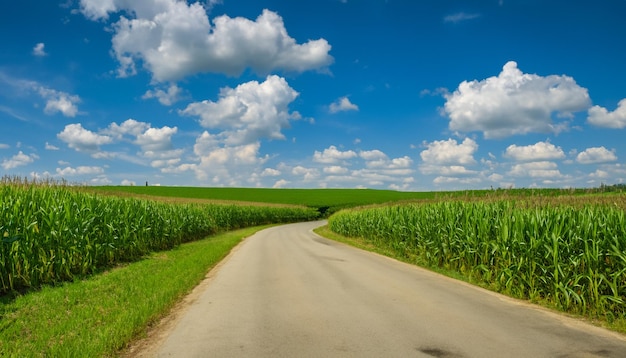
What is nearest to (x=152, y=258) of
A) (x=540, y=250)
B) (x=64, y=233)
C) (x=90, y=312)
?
(x=64, y=233)

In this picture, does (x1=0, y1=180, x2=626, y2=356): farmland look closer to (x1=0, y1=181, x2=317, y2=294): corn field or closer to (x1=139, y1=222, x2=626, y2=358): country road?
(x1=0, y1=181, x2=317, y2=294): corn field

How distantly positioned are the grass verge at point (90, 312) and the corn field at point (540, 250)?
8.88m

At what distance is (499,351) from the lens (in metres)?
6.22

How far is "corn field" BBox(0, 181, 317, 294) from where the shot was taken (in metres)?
11.4

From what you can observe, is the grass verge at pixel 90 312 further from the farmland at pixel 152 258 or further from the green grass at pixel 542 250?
the green grass at pixel 542 250

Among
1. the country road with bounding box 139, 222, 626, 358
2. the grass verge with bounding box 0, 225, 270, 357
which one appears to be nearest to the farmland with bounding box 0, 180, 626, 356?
the grass verge with bounding box 0, 225, 270, 357

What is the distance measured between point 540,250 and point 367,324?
233 inches

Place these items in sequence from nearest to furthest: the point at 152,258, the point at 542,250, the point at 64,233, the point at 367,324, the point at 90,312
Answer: the point at 367,324 → the point at 90,312 → the point at 542,250 → the point at 64,233 → the point at 152,258

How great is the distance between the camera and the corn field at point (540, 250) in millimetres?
9109

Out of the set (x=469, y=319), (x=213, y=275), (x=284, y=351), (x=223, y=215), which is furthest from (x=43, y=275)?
(x=223, y=215)

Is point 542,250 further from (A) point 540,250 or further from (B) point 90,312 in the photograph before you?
(B) point 90,312

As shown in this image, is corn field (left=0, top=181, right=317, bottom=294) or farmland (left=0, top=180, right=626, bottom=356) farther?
corn field (left=0, top=181, right=317, bottom=294)

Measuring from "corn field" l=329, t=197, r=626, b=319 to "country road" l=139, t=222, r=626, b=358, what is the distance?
3.30ft

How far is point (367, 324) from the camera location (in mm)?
7422
